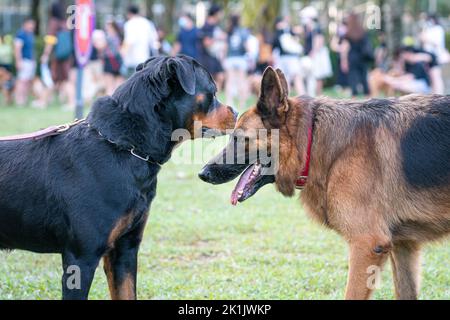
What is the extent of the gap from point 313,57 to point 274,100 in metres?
19.2

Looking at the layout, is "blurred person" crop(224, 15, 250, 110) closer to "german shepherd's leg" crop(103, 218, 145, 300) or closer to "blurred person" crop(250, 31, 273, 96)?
"blurred person" crop(250, 31, 273, 96)

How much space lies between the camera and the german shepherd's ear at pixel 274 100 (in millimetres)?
5129

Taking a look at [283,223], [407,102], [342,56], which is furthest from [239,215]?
[342,56]

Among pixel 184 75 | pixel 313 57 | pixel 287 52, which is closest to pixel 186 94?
pixel 184 75

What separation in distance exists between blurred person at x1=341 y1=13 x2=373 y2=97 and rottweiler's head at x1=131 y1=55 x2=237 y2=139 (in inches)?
715

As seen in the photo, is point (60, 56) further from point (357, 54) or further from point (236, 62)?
point (357, 54)

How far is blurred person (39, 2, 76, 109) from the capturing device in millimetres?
21281

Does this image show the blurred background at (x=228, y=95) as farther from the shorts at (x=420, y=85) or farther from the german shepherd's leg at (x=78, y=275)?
the german shepherd's leg at (x=78, y=275)

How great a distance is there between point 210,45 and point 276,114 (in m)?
17.1

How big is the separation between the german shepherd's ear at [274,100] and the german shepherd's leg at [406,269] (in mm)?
1354

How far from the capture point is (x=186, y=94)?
16.2 ft

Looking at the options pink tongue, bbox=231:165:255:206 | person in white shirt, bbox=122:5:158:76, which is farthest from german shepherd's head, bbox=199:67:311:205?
person in white shirt, bbox=122:5:158:76

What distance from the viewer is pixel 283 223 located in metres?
8.60

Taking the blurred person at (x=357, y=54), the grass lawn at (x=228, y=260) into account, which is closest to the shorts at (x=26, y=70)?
the blurred person at (x=357, y=54)
